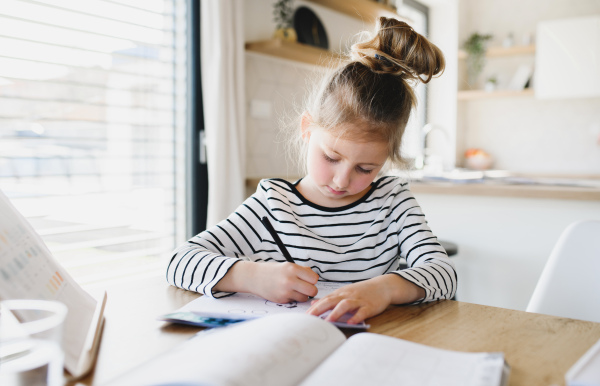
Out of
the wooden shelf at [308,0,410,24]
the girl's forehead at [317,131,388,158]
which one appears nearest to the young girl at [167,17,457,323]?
the girl's forehead at [317,131,388,158]

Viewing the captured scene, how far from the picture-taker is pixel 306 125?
114cm

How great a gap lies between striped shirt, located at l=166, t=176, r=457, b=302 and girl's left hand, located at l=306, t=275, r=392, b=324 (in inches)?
9.5

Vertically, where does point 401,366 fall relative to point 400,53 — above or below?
below

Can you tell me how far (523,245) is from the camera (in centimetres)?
189

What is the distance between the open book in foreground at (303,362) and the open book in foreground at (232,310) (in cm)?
12

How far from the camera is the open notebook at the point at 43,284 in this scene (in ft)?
1.65

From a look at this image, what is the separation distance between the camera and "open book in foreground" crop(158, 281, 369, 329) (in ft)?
2.20

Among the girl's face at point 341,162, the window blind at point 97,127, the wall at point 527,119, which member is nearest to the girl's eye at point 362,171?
the girl's face at point 341,162

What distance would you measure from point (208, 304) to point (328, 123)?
471 mm

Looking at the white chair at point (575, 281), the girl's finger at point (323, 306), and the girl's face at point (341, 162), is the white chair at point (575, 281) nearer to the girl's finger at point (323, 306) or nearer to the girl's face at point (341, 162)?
the girl's face at point (341, 162)

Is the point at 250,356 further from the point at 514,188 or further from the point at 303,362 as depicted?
the point at 514,188

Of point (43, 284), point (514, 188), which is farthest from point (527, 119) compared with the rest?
point (43, 284)

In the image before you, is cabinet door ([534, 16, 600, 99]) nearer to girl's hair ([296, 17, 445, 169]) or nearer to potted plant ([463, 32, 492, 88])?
potted plant ([463, 32, 492, 88])

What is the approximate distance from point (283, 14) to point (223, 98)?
623 mm
